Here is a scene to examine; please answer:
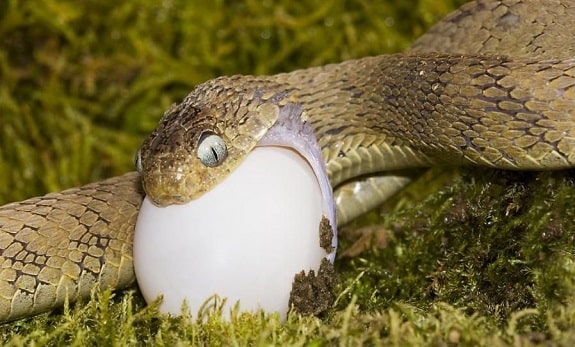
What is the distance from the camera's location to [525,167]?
2467mm

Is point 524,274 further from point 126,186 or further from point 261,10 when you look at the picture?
point 261,10

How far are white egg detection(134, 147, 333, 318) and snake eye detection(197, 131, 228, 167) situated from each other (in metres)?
0.06

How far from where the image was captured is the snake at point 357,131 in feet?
7.79

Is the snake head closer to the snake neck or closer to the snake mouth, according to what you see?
the snake mouth

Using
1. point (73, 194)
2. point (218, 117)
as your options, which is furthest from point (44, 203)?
point (218, 117)

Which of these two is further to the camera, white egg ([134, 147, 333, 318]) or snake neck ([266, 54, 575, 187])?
snake neck ([266, 54, 575, 187])

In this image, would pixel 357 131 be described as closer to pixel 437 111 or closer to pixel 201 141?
pixel 437 111

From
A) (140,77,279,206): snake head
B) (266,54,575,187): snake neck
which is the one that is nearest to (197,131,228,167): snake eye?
(140,77,279,206): snake head

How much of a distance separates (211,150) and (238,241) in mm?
292

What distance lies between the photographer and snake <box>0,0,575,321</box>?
237 centimetres

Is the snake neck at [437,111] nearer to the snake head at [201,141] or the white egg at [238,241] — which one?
the snake head at [201,141]

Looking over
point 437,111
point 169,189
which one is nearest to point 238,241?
point 169,189

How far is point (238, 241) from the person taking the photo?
2.20 m

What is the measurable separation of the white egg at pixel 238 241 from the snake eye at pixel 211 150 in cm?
6
